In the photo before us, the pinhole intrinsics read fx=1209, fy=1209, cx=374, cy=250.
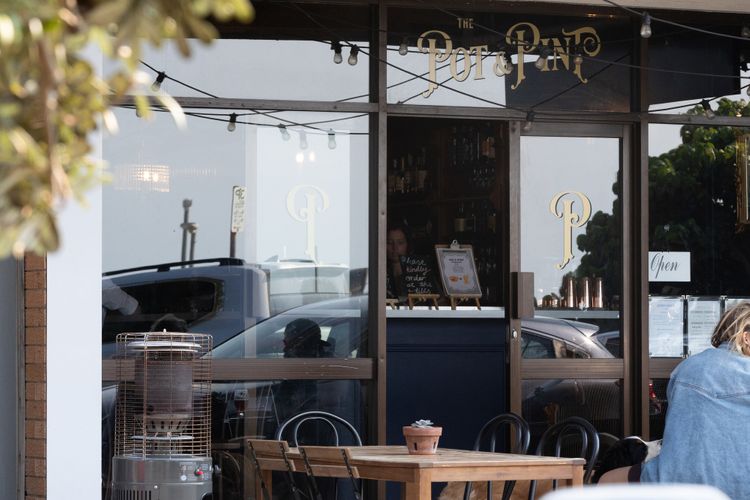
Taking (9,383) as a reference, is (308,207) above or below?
above

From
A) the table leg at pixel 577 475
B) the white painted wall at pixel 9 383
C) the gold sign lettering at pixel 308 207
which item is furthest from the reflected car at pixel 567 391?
the white painted wall at pixel 9 383

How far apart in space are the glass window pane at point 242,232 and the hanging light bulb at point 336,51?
29cm

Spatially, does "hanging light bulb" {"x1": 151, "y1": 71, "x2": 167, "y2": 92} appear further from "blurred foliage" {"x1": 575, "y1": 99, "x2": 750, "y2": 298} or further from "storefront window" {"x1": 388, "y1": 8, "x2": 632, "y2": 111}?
"blurred foliage" {"x1": 575, "y1": 99, "x2": 750, "y2": 298}

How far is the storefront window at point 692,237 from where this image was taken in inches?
255

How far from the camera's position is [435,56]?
20.8 feet

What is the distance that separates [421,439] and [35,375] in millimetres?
1637

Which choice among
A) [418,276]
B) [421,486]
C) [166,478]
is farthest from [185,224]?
[421,486]

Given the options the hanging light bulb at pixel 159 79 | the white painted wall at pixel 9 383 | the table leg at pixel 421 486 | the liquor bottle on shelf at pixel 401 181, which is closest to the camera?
the table leg at pixel 421 486

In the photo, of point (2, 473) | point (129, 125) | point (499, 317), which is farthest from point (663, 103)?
point (2, 473)

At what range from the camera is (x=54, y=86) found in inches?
50.2

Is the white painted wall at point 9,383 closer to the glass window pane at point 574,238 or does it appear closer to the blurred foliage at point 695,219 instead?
the glass window pane at point 574,238

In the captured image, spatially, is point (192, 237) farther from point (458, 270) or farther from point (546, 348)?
point (458, 270)

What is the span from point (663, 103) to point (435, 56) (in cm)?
126

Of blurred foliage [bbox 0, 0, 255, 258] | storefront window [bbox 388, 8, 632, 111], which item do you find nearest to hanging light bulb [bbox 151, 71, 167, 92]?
storefront window [bbox 388, 8, 632, 111]
